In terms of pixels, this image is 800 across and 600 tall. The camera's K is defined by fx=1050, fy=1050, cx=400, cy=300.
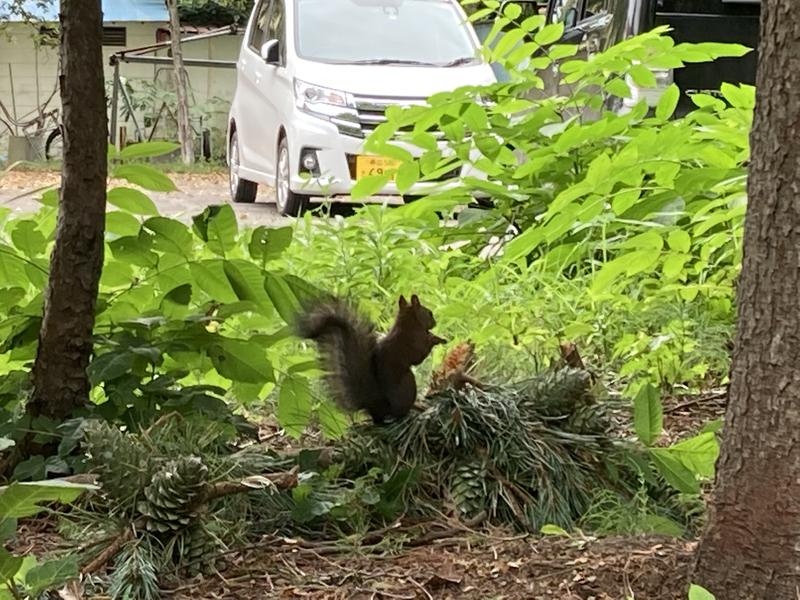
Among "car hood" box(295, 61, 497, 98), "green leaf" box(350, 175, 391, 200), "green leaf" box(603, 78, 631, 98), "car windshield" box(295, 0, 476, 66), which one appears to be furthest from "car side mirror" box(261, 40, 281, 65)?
"green leaf" box(603, 78, 631, 98)

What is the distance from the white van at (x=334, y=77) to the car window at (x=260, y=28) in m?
0.02

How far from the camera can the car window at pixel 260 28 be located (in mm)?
8539

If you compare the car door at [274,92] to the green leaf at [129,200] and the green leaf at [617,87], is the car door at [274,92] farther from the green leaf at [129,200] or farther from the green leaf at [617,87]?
the green leaf at [129,200]

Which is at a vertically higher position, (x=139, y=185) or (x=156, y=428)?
(x=139, y=185)

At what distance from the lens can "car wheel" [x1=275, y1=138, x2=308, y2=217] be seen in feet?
23.8

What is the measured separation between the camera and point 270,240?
201 cm

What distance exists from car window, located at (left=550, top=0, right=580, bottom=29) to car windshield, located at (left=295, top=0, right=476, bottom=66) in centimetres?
66

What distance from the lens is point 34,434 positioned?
192cm

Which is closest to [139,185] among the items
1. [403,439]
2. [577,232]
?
[403,439]

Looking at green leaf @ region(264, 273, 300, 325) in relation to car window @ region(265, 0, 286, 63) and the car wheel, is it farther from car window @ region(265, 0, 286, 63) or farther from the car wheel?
car window @ region(265, 0, 286, 63)

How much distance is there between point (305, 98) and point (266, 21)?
147 centimetres

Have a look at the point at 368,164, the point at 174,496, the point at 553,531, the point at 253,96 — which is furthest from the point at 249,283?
the point at 253,96

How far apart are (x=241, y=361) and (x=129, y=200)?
15.3 inches

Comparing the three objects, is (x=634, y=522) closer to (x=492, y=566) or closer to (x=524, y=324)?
(x=492, y=566)
